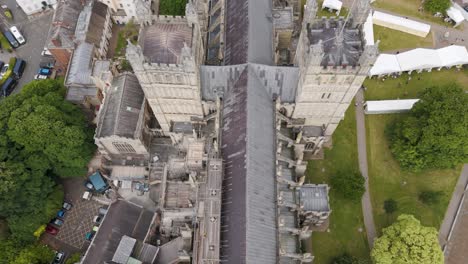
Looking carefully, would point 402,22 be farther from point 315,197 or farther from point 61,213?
point 61,213

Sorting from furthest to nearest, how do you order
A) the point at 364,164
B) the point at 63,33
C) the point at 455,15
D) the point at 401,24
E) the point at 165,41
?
1. the point at 401,24
2. the point at 455,15
3. the point at 63,33
4. the point at 364,164
5. the point at 165,41

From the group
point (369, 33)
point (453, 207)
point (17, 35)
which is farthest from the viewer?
point (17, 35)

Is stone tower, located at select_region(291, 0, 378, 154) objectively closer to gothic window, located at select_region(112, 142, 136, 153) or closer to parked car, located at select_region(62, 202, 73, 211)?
gothic window, located at select_region(112, 142, 136, 153)

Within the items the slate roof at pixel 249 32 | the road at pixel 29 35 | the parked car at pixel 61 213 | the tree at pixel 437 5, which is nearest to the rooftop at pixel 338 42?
the slate roof at pixel 249 32

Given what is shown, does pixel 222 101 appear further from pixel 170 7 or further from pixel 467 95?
pixel 467 95

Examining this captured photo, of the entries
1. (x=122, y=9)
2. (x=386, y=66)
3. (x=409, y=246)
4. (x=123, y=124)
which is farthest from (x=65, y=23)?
(x=409, y=246)

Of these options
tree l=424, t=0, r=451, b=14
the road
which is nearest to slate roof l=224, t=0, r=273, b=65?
tree l=424, t=0, r=451, b=14
